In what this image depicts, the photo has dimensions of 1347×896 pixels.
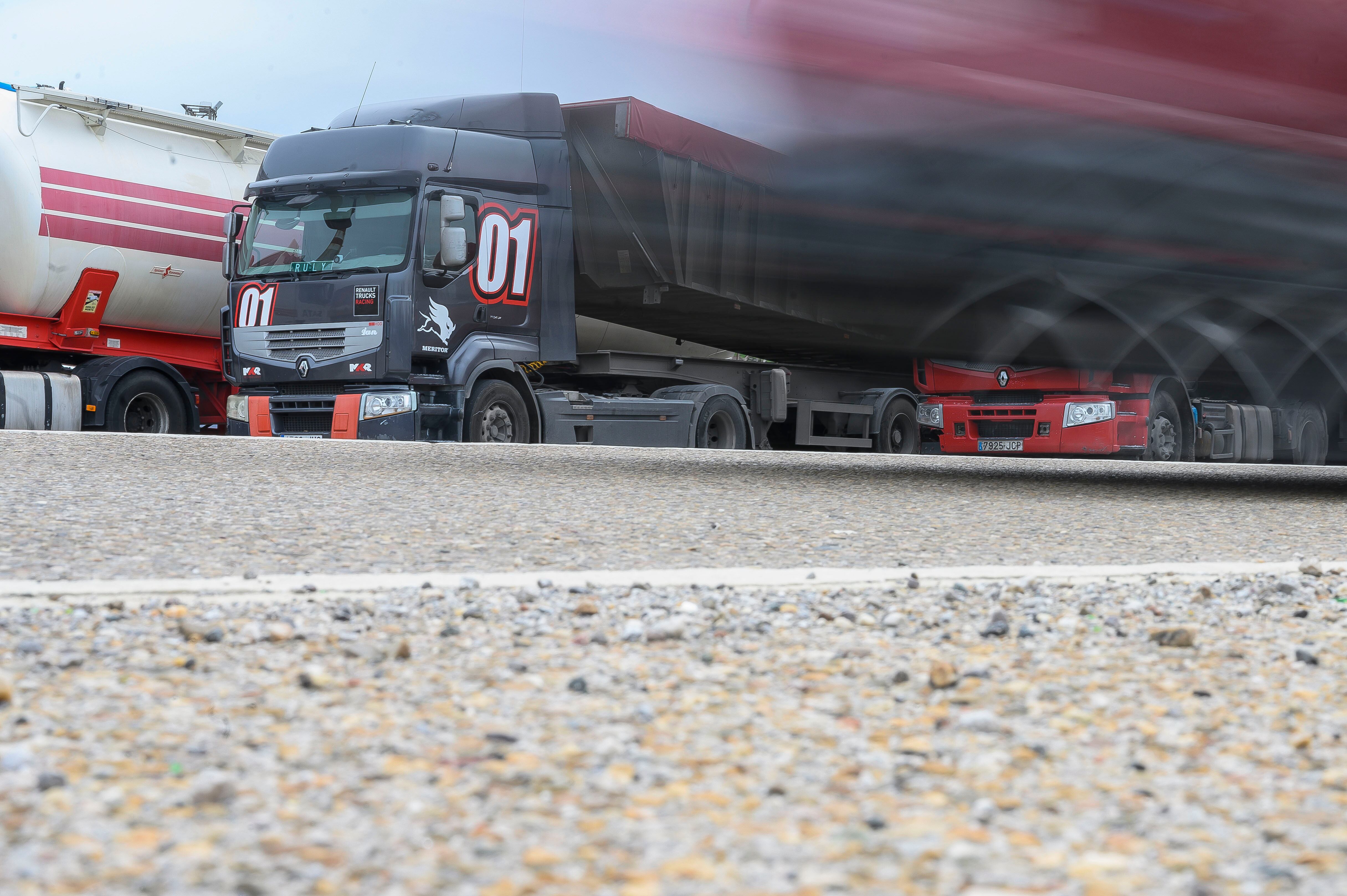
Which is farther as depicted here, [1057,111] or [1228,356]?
[1228,356]

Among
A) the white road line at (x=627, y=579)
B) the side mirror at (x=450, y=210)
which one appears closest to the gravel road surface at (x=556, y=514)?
the white road line at (x=627, y=579)

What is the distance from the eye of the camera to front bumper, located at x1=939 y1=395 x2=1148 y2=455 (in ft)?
39.8

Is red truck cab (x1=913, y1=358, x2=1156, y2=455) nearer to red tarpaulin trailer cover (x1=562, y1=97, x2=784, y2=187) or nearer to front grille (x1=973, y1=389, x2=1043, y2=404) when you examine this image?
front grille (x1=973, y1=389, x2=1043, y2=404)

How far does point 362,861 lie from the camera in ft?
4.43

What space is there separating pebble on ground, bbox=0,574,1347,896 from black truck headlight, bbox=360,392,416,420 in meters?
7.72

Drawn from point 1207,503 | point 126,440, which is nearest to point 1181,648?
point 1207,503

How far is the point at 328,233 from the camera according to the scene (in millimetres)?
10562

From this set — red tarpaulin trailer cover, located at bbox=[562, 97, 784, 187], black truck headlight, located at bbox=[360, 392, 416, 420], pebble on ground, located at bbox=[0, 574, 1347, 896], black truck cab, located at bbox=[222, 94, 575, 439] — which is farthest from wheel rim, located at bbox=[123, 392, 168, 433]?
pebble on ground, located at bbox=[0, 574, 1347, 896]

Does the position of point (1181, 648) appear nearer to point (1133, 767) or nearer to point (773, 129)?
point (1133, 767)

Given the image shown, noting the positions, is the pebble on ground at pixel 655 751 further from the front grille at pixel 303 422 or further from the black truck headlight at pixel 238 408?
the black truck headlight at pixel 238 408

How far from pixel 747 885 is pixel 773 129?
5.23 metres

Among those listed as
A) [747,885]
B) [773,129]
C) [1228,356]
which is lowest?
[747,885]

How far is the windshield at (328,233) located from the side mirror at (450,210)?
251mm

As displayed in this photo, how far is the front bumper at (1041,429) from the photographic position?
1214 centimetres
